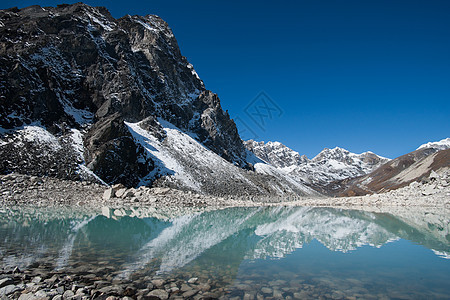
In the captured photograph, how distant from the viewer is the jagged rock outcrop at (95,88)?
50.0 metres

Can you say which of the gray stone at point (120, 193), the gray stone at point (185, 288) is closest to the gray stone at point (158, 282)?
the gray stone at point (185, 288)

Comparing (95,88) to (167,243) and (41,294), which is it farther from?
(41,294)

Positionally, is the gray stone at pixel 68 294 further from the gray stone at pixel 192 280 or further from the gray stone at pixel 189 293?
the gray stone at pixel 192 280

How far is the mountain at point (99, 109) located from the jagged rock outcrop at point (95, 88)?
9.3 inches

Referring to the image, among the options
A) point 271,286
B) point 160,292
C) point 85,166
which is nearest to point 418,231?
point 271,286

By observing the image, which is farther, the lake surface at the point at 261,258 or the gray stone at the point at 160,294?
the lake surface at the point at 261,258

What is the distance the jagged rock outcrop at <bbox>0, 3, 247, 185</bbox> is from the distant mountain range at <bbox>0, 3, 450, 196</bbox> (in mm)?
235

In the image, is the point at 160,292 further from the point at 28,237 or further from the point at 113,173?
the point at 113,173

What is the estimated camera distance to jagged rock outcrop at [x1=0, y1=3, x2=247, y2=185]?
5000cm

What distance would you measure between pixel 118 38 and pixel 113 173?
218 ft

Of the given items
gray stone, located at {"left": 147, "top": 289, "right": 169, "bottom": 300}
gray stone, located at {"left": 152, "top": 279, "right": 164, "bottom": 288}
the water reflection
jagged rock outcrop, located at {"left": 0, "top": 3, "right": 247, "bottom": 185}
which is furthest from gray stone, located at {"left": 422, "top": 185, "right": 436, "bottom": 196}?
jagged rock outcrop, located at {"left": 0, "top": 3, "right": 247, "bottom": 185}

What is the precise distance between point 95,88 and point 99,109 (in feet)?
29.8

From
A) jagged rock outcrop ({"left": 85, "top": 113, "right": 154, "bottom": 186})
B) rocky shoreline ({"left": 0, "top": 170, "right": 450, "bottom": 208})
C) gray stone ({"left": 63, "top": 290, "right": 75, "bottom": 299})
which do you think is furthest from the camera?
jagged rock outcrop ({"left": 85, "top": 113, "right": 154, "bottom": 186})

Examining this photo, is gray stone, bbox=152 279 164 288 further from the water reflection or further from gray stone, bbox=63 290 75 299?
gray stone, bbox=63 290 75 299
